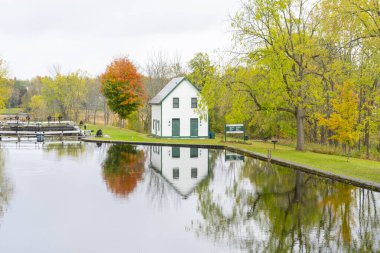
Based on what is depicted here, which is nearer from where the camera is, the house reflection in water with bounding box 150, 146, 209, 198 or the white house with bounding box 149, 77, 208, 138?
the house reflection in water with bounding box 150, 146, 209, 198

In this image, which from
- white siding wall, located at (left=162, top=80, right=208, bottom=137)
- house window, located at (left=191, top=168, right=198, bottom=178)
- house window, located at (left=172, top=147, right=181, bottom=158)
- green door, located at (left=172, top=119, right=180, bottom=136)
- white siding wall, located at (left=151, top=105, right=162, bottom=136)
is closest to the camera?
house window, located at (left=191, top=168, right=198, bottom=178)

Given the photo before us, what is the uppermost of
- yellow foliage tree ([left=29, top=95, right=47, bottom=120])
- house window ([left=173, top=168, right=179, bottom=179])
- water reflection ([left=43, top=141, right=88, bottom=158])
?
yellow foliage tree ([left=29, top=95, right=47, bottom=120])

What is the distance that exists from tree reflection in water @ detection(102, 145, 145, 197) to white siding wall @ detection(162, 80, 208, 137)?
9.62m

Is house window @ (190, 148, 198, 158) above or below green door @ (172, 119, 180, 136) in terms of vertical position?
below

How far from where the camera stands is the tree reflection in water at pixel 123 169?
728 inches

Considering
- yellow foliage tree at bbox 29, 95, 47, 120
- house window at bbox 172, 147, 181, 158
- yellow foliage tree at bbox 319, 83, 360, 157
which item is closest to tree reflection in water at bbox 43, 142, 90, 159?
house window at bbox 172, 147, 181, 158

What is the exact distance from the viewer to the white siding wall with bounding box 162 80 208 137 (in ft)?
146

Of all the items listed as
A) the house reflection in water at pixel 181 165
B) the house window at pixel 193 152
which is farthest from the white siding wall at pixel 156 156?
the house window at pixel 193 152

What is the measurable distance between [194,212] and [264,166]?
37.5 ft

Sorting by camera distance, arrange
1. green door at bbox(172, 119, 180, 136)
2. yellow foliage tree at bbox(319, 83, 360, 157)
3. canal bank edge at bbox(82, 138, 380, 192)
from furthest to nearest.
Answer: green door at bbox(172, 119, 180, 136), yellow foliage tree at bbox(319, 83, 360, 157), canal bank edge at bbox(82, 138, 380, 192)

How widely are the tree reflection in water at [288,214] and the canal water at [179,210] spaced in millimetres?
28

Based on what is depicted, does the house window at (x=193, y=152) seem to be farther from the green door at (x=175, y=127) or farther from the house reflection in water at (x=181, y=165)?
the green door at (x=175, y=127)

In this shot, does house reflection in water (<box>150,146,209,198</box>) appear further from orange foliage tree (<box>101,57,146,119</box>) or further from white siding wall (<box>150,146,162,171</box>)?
orange foliage tree (<box>101,57,146,119</box>)

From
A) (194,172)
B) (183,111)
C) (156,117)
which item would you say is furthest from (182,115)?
(194,172)
